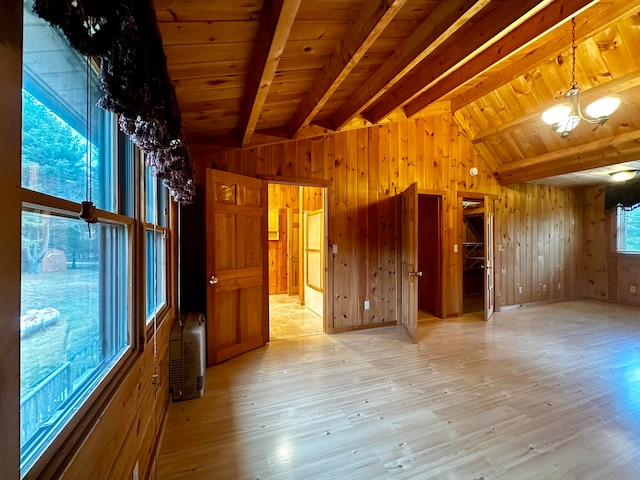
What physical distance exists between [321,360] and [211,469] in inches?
60.5

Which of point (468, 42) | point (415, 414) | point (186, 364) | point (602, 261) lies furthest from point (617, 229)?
point (186, 364)

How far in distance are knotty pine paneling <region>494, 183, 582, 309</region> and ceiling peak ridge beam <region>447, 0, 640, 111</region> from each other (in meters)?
2.08

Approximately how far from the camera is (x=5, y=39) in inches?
20.0

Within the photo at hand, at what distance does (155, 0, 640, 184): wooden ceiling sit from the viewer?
5.32ft

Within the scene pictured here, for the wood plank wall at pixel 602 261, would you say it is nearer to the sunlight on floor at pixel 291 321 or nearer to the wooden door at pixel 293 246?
the sunlight on floor at pixel 291 321

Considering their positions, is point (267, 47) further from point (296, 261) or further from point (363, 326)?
point (296, 261)

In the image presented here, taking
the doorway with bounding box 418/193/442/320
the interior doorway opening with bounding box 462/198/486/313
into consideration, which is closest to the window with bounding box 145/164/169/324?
the doorway with bounding box 418/193/442/320

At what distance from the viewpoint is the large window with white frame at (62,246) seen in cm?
69

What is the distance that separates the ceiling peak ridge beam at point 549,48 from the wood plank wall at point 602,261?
402 cm

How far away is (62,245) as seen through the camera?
33.0 inches

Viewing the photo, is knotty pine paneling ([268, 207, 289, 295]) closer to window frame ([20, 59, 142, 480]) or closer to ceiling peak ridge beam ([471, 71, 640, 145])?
ceiling peak ridge beam ([471, 71, 640, 145])

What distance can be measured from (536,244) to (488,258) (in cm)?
182

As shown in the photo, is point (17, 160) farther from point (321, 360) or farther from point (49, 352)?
point (321, 360)

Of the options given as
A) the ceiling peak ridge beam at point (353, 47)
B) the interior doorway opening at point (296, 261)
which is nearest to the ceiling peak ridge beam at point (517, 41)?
the ceiling peak ridge beam at point (353, 47)
